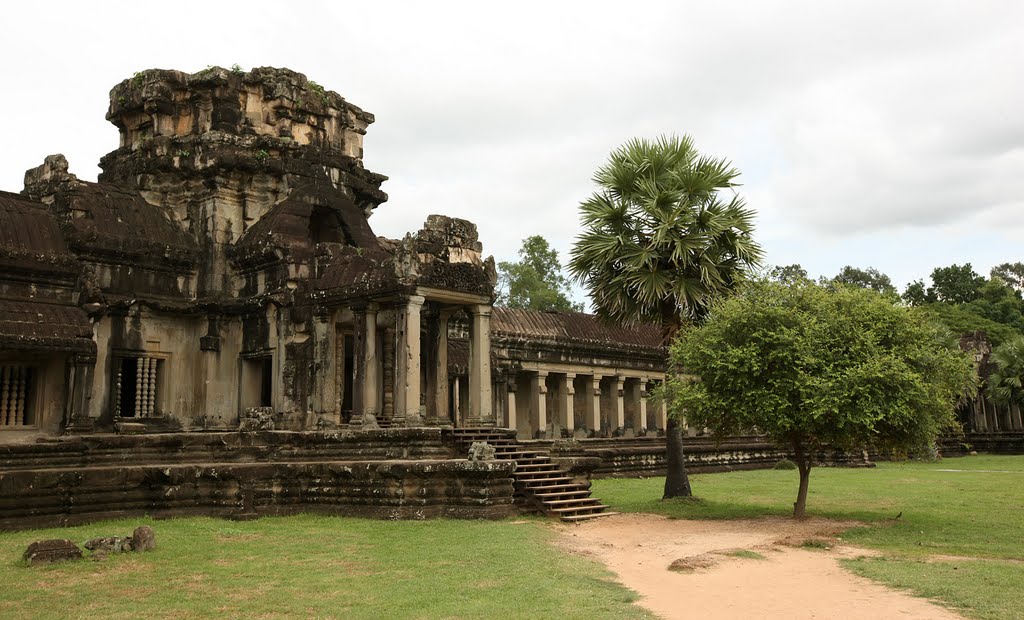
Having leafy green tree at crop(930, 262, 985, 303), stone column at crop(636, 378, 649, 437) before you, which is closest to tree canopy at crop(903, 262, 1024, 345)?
leafy green tree at crop(930, 262, 985, 303)

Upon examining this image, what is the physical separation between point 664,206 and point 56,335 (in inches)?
494

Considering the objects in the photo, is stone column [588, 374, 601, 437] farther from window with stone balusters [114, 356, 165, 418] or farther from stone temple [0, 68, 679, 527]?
window with stone balusters [114, 356, 165, 418]

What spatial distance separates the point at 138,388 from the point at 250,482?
6590 mm

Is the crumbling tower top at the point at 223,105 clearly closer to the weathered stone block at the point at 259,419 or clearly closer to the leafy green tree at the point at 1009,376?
the weathered stone block at the point at 259,419

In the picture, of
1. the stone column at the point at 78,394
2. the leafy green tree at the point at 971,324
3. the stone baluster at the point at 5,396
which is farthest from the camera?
the leafy green tree at the point at 971,324

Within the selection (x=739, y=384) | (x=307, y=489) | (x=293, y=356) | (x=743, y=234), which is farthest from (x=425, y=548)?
(x=743, y=234)

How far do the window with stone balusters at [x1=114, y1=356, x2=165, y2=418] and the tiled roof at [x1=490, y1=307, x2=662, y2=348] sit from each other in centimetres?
1209

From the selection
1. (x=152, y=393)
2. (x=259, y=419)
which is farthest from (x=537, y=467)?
(x=152, y=393)

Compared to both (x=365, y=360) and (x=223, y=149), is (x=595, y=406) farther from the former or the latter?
(x=223, y=149)

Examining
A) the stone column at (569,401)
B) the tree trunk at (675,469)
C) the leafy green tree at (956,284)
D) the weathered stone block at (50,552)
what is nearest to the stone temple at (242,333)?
the tree trunk at (675,469)

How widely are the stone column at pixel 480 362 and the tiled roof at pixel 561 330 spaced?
11860mm

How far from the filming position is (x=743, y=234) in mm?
19734

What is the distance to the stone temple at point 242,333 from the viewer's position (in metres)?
15.0

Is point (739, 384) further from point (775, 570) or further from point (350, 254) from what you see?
point (350, 254)
